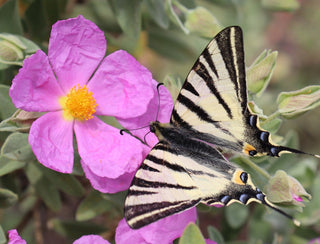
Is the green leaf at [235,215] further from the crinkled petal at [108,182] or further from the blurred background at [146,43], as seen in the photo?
the crinkled petal at [108,182]

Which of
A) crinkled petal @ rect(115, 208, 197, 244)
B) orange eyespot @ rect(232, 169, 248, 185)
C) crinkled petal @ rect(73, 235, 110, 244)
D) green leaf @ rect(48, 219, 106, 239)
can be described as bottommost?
green leaf @ rect(48, 219, 106, 239)

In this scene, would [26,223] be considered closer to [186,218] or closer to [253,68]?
[186,218]

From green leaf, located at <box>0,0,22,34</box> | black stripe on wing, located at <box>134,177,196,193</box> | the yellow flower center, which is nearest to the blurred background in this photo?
green leaf, located at <box>0,0,22,34</box>

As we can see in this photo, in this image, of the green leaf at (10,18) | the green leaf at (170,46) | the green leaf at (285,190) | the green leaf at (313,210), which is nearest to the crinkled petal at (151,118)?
the green leaf at (285,190)

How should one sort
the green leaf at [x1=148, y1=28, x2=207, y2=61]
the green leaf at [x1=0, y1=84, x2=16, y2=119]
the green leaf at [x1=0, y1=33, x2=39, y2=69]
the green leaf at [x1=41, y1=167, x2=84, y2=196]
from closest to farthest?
the green leaf at [x1=0, y1=33, x2=39, y2=69] < the green leaf at [x1=0, y1=84, x2=16, y2=119] < the green leaf at [x1=41, y1=167, x2=84, y2=196] < the green leaf at [x1=148, y1=28, x2=207, y2=61]

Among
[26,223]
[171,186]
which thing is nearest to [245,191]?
[171,186]

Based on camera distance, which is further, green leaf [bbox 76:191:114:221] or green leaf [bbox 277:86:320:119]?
green leaf [bbox 76:191:114:221]

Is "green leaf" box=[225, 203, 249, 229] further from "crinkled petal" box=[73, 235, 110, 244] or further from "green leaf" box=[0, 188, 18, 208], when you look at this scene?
"green leaf" box=[0, 188, 18, 208]
